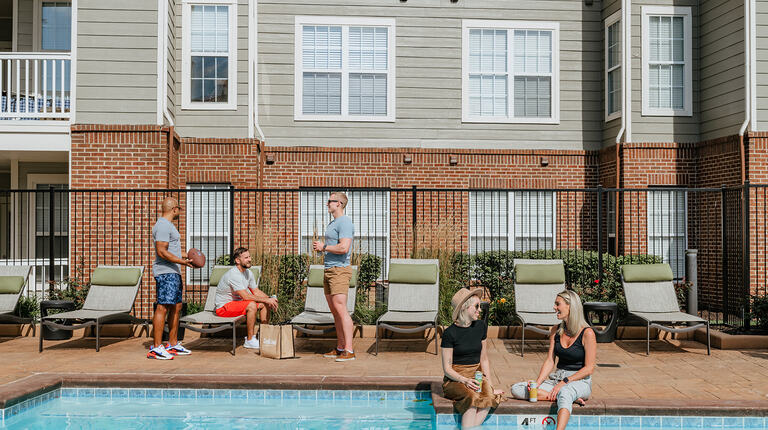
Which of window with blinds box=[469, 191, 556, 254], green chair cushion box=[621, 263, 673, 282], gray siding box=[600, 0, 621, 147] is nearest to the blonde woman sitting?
green chair cushion box=[621, 263, 673, 282]

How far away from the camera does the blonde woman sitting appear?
5.25 meters

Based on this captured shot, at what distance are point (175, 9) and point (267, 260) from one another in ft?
18.8

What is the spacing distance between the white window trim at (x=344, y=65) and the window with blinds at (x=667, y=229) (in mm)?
5383

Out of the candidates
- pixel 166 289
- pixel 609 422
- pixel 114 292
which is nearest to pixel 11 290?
pixel 114 292

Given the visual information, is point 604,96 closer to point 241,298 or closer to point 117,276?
point 241,298

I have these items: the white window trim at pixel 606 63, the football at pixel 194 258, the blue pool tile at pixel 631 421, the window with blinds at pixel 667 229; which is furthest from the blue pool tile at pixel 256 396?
the white window trim at pixel 606 63

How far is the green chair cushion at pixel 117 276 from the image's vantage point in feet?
28.8

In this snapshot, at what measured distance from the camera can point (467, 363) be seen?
206 inches

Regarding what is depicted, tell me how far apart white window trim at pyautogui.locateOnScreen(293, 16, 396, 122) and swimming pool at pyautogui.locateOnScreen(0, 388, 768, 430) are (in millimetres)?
7548

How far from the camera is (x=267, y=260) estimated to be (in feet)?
30.8

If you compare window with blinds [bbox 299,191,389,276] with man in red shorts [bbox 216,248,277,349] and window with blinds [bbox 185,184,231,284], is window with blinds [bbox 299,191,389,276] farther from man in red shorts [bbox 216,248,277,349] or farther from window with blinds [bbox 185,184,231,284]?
man in red shorts [bbox 216,248,277,349]

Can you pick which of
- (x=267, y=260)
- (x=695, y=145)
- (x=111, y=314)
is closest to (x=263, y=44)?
(x=267, y=260)

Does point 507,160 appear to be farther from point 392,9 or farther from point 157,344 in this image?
point 157,344

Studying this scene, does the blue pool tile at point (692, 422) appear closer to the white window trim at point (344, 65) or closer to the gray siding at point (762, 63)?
the gray siding at point (762, 63)
